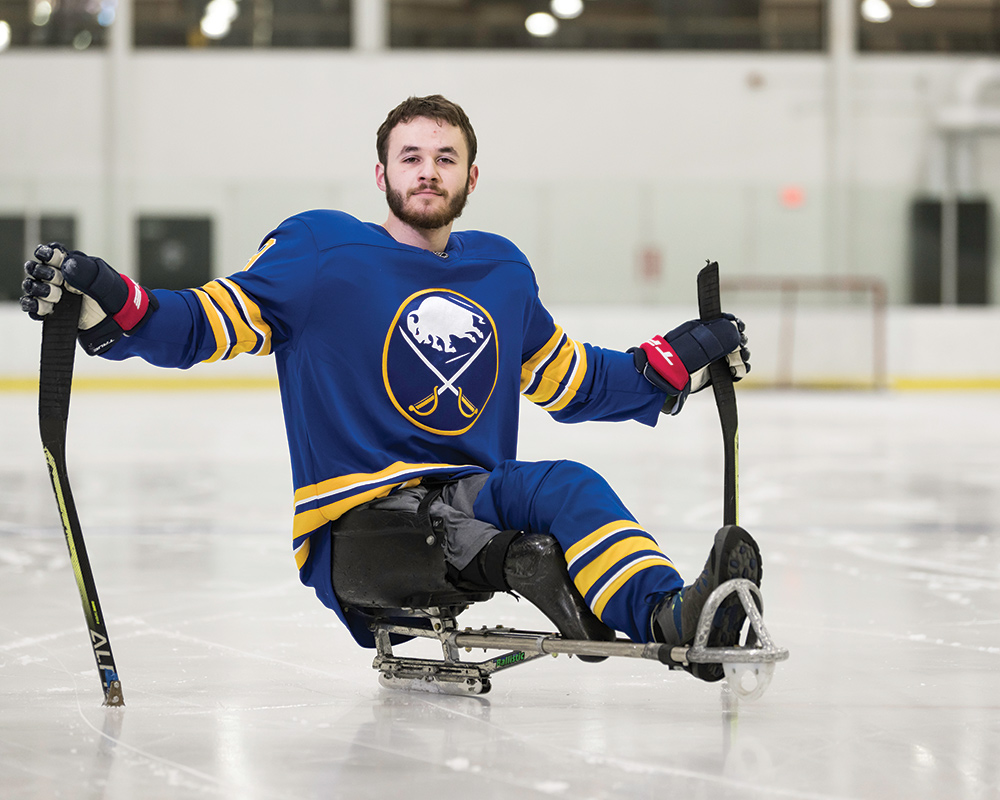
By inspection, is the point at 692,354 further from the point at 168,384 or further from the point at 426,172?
the point at 168,384

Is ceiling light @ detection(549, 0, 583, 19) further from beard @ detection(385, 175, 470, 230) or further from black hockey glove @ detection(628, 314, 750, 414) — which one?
beard @ detection(385, 175, 470, 230)

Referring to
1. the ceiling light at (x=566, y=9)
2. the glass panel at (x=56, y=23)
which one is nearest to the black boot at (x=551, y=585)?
the ceiling light at (x=566, y=9)

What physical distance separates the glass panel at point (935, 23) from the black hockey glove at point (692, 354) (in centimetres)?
1429

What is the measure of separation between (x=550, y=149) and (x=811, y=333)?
3592mm

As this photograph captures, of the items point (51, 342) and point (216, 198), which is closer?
point (51, 342)

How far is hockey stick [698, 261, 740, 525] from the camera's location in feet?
7.74

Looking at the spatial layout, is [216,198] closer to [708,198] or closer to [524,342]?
[708,198]

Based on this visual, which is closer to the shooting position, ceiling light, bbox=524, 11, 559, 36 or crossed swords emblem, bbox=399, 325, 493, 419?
crossed swords emblem, bbox=399, 325, 493, 419

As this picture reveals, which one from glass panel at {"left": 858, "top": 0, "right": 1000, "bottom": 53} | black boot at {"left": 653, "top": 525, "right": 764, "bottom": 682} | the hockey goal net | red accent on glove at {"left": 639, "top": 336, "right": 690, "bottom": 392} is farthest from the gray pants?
glass panel at {"left": 858, "top": 0, "right": 1000, "bottom": 53}

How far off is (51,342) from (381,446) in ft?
1.82

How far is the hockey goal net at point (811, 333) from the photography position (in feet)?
48.4

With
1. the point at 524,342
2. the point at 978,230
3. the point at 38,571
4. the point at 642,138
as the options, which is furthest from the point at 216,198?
the point at 524,342

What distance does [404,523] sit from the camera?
7.22 feet

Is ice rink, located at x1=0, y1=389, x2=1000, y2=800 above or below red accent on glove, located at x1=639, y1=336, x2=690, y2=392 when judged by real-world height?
below
